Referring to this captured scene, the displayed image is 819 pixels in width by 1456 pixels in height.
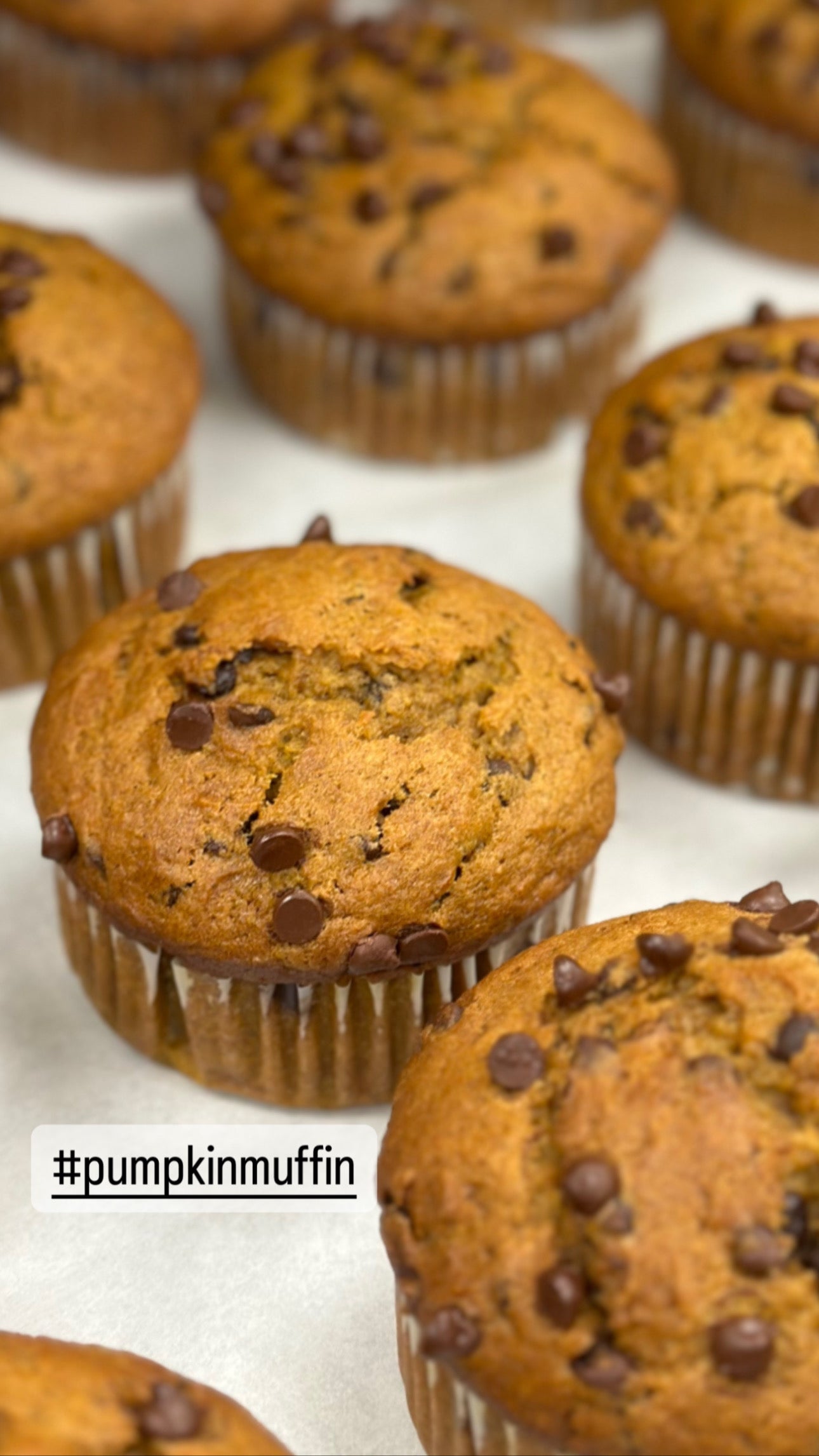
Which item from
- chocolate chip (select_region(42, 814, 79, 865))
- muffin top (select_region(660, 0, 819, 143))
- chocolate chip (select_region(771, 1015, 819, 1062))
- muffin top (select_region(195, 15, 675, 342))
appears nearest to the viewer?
chocolate chip (select_region(771, 1015, 819, 1062))

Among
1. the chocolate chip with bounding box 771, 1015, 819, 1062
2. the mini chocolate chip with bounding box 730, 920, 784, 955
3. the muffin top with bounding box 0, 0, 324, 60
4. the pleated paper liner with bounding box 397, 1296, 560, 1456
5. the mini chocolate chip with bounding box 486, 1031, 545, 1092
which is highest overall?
the muffin top with bounding box 0, 0, 324, 60

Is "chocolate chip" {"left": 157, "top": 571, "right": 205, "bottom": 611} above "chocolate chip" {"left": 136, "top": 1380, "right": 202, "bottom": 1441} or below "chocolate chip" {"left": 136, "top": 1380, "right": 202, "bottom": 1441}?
above

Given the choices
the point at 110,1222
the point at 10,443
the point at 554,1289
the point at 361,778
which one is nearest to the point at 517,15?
the point at 10,443

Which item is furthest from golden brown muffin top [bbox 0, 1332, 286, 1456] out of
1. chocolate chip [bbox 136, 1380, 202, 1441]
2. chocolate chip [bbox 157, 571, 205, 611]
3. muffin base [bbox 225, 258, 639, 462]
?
muffin base [bbox 225, 258, 639, 462]

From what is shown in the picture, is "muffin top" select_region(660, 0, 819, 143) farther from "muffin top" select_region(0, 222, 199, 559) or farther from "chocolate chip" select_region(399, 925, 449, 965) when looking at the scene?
"chocolate chip" select_region(399, 925, 449, 965)

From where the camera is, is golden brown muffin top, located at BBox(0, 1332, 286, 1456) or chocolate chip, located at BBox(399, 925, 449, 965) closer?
golden brown muffin top, located at BBox(0, 1332, 286, 1456)

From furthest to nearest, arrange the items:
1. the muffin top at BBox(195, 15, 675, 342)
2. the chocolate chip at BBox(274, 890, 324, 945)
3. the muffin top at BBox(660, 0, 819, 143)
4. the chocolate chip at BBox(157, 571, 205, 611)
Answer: the muffin top at BBox(660, 0, 819, 143)
the muffin top at BBox(195, 15, 675, 342)
the chocolate chip at BBox(157, 571, 205, 611)
the chocolate chip at BBox(274, 890, 324, 945)

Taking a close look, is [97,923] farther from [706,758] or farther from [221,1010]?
[706,758]
